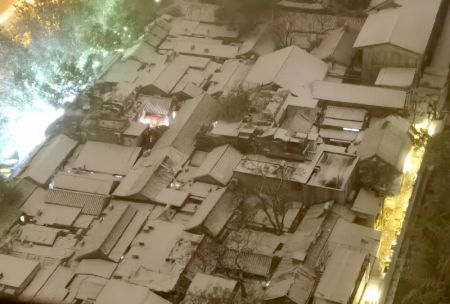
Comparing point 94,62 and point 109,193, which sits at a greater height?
point 94,62

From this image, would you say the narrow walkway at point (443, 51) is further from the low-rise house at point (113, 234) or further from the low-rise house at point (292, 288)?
the low-rise house at point (113, 234)

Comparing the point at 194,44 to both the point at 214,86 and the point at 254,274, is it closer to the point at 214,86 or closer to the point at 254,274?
the point at 214,86

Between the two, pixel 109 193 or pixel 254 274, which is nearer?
pixel 254 274

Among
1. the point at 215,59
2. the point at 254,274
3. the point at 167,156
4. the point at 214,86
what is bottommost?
the point at 254,274

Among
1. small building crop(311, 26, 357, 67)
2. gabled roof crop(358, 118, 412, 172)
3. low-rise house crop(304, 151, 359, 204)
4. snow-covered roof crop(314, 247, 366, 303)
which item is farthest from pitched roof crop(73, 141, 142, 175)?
small building crop(311, 26, 357, 67)

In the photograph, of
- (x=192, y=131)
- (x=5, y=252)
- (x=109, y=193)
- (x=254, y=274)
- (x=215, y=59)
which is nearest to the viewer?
(x=254, y=274)

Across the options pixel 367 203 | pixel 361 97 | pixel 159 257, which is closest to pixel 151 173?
pixel 159 257

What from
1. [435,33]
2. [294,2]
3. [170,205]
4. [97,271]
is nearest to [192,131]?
[170,205]

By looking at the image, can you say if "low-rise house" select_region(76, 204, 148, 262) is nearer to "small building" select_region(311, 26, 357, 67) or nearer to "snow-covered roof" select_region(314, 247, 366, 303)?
"snow-covered roof" select_region(314, 247, 366, 303)

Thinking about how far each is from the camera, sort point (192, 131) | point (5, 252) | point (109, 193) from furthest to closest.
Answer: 1. point (192, 131)
2. point (109, 193)
3. point (5, 252)
